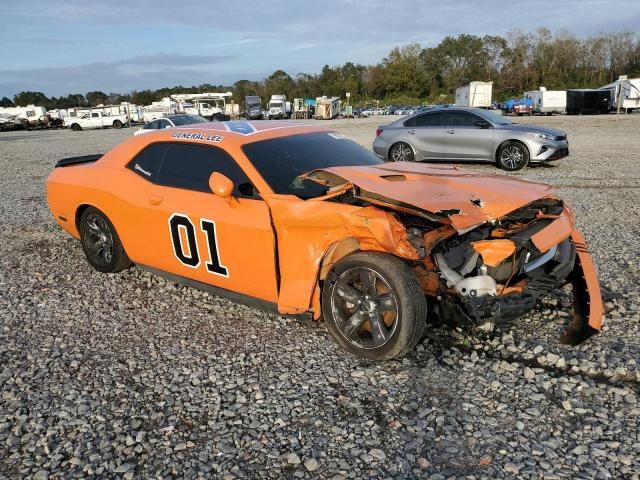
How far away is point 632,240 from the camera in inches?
235

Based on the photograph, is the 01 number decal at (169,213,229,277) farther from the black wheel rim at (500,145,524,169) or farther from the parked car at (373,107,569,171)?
the black wheel rim at (500,145,524,169)

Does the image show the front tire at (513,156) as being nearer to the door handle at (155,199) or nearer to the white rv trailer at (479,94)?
the door handle at (155,199)

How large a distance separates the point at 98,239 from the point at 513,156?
30.7 ft

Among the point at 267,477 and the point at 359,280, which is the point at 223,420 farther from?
the point at 359,280

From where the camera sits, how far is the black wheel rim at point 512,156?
11.6 meters

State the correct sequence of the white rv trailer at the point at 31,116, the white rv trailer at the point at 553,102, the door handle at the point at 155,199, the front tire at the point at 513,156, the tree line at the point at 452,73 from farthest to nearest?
the tree line at the point at 452,73
the white rv trailer at the point at 31,116
the white rv trailer at the point at 553,102
the front tire at the point at 513,156
the door handle at the point at 155,199

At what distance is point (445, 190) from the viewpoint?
3.53 meters

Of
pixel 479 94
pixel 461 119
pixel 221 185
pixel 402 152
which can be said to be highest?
pixel 221 185

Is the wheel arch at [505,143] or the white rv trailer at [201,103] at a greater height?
the white rv trailer at [201,103]

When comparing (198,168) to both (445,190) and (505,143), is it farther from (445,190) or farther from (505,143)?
(505,143)

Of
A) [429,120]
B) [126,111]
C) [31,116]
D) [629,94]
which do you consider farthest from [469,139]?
[31,116]

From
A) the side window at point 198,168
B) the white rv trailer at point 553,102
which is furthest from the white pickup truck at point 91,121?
the side window at point 198,168

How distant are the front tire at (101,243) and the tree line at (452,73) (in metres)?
75.1

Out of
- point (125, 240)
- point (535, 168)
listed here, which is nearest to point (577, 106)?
point (535, 168)
